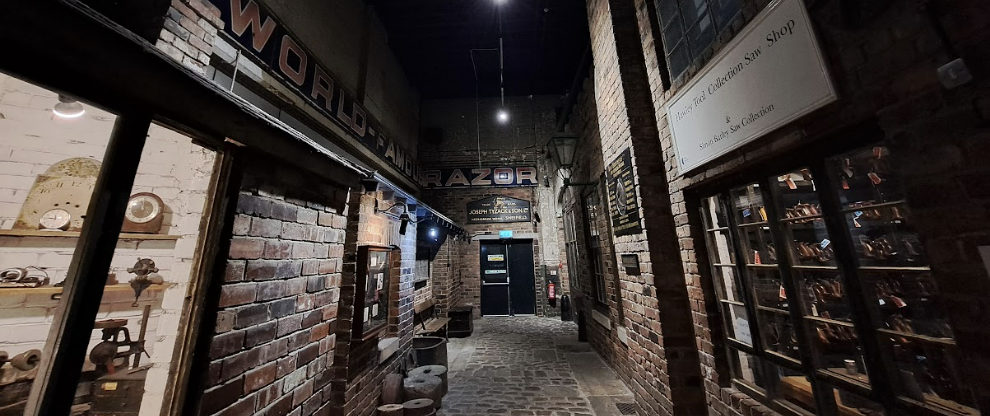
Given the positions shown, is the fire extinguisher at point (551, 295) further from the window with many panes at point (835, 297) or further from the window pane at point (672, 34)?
the window pane at point (672, 34)

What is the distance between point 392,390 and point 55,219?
308 centimetres

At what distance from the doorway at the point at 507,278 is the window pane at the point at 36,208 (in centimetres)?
773

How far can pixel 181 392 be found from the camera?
3.66 feet

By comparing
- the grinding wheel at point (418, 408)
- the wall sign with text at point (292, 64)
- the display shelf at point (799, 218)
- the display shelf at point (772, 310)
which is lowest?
the grinding wheel at point (418, 408)

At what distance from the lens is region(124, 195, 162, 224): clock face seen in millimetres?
2510

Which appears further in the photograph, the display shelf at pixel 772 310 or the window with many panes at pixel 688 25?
the window with many panes at pixel 688 25

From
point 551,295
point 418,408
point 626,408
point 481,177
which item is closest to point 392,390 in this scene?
point 418,408

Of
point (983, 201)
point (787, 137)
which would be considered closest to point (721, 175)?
point (787, 137)

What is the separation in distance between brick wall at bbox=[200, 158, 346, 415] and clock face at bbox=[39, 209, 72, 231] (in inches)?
92.6

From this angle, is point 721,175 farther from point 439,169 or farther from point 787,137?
point 439,169

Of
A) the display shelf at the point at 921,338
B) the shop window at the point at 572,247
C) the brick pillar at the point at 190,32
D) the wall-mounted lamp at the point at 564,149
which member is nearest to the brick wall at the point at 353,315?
the brick pillar at the point at 190,32

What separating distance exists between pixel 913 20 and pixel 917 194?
0.68 meters

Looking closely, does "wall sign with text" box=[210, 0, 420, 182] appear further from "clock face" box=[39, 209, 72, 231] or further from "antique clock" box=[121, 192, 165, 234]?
"clock face" box=[39, 209, 72, 231]

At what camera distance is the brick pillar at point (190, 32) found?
210 centimetres
